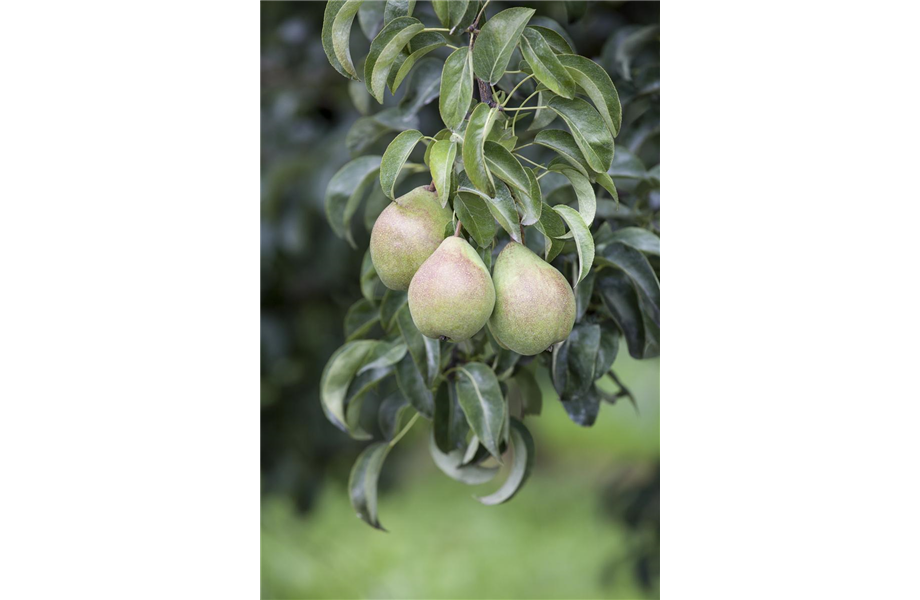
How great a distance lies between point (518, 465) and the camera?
90 centimetres

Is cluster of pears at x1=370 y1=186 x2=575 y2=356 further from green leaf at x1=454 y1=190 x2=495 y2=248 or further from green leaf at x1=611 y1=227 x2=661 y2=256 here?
green leaf at x1=611 y1=227 x2=661 y2=256

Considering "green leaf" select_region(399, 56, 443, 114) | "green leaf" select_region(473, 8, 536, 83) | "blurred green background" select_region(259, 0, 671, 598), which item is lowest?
"blurred green background" select_region(259, 0, 671, 598)

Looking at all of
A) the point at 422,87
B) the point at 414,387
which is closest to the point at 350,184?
the point at 422,87

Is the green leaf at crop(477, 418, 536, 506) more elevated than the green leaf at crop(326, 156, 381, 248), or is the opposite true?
the green leaf at crop(326, 156, 381, 248)

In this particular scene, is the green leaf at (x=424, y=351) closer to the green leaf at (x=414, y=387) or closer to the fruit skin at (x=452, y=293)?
the green leaf at (x=414, y=387)

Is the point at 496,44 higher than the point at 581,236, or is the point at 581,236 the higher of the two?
the point at 496,44

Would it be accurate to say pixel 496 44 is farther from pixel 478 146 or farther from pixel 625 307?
pixel 625 307

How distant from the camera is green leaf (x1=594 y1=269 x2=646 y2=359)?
82 cm

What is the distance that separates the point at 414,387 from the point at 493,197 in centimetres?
33

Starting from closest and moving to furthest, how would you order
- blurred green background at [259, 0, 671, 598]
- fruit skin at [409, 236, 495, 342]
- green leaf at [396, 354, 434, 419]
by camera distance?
fruit skin at [409, 236, 495, 342] → green leaf at [396, 354, 434, 419] → blurred green background at [259, 0, 671, 598]

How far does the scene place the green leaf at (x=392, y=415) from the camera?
3.21 feet

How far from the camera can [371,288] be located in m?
0.91

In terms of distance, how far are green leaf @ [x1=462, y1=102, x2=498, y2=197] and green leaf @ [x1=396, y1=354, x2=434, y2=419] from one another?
33 centimetres

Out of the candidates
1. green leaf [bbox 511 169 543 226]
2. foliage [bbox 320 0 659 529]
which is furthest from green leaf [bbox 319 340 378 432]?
green leaf [bbox 511 169 543 226]
